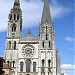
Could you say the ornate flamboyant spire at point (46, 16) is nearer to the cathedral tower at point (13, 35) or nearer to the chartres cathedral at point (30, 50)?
the chartres cathedral at point (30, 50)

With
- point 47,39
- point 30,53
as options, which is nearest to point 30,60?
point 30,53

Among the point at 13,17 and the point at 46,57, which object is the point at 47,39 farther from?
the point at 13,17

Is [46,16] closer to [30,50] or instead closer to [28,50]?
[30,50]

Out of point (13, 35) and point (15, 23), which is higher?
point (15, 23)

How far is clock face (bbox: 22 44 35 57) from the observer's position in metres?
81.9

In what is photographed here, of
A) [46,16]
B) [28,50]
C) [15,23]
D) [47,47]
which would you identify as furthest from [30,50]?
[46,16]

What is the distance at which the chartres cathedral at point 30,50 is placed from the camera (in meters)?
80.2

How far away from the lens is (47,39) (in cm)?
8325

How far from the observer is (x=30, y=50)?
8231 cm

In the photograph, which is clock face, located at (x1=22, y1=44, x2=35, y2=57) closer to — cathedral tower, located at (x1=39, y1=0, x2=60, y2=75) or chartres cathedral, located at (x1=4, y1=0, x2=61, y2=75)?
chartres cathedral, located at (x1=4, y1=0, x2=61, y2=75)

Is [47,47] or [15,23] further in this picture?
[15,23]

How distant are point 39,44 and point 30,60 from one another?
17.1 ft

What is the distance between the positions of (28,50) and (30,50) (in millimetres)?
634

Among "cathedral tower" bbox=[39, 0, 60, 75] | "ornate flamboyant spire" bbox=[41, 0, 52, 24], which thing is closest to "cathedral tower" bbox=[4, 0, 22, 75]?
"cathedral tower" bbox=[39, 0, 60, 75]
